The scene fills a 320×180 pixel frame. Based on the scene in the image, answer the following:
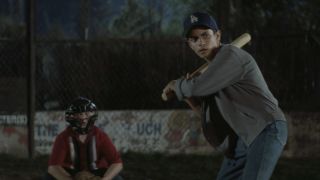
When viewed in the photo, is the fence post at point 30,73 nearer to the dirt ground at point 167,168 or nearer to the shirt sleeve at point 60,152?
the dirt ground at point 167,168

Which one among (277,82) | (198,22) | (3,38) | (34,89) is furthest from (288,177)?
(198,22)

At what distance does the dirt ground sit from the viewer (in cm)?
854

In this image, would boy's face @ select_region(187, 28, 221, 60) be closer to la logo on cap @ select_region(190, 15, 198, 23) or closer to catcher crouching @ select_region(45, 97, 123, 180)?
la logo on cap @ select_region(190, 15, 198, 23)

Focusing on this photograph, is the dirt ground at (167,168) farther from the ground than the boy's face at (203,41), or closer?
closer

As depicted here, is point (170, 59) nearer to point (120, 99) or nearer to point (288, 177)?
point (120, 99)

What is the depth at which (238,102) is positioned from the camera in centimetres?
409

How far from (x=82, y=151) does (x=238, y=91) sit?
2170mm

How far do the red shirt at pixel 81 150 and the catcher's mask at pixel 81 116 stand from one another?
69mm

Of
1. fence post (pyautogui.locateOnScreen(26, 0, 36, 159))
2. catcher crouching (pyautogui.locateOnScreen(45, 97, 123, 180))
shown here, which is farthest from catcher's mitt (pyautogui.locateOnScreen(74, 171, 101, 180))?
fence post (pyautogui.locateOnScreen(26, 0, 36, 159))

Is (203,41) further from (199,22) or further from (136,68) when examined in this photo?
(136,68)

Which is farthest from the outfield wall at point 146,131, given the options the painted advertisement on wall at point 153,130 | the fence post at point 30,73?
the fence post at point 30,73

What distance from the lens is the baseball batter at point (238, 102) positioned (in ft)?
13.3

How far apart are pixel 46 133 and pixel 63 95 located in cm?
71

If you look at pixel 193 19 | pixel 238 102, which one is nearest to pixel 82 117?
pixel 193 19
